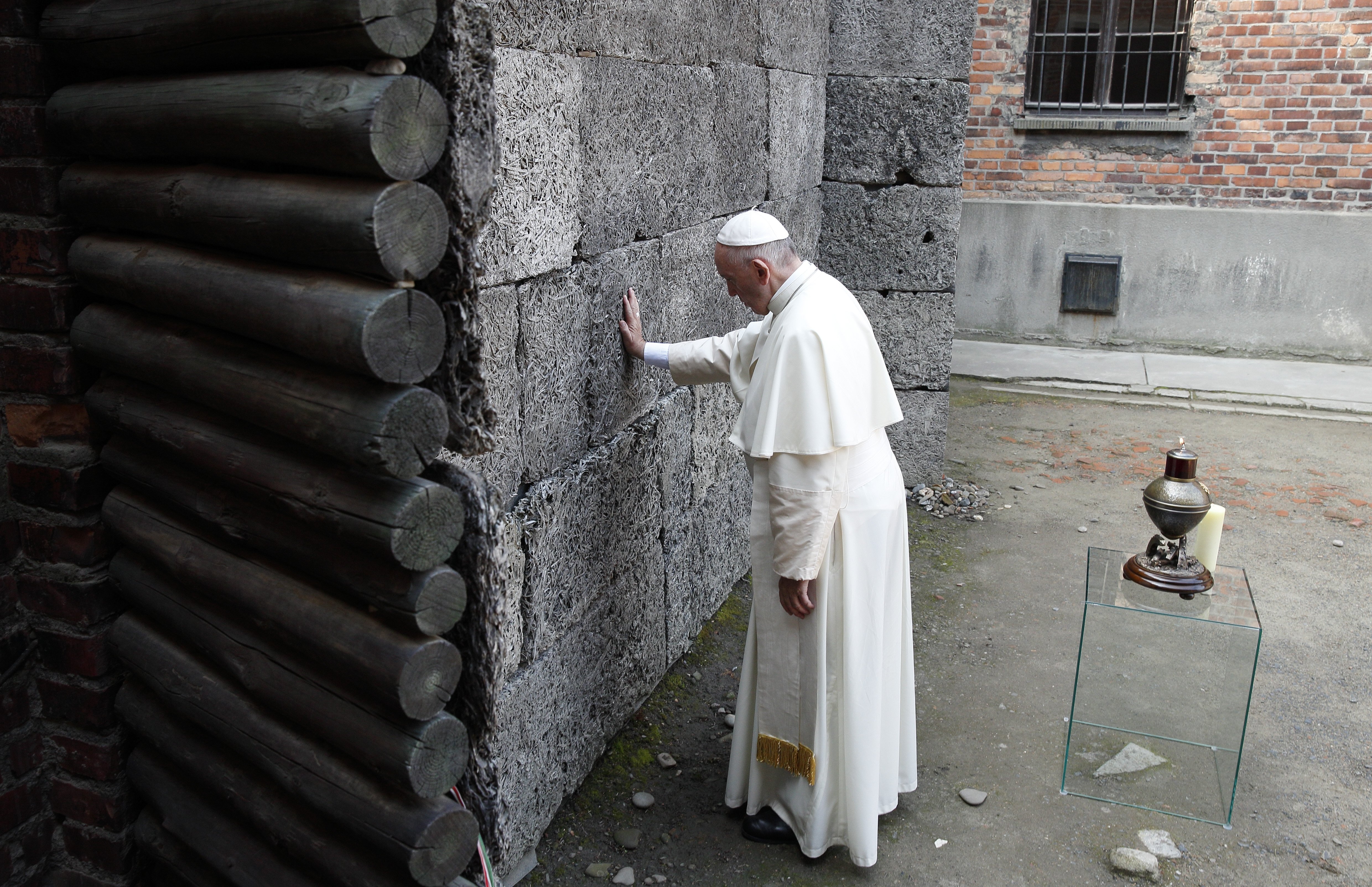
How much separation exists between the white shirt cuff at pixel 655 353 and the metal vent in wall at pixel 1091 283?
7.06 meters

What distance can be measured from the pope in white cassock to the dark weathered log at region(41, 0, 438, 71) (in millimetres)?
1448

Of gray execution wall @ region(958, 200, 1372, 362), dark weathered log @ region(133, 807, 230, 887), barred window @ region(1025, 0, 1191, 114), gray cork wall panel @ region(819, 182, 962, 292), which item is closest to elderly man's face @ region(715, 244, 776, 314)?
dark weathered log @ region(133, 807, 230, 887)

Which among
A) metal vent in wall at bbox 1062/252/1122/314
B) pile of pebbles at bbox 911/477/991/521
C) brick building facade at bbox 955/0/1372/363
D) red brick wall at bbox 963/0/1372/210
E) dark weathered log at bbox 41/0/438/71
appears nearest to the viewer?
dark weathered log at bbox 41/0/438/71

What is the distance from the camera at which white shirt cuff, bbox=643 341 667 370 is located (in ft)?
→ 12.0

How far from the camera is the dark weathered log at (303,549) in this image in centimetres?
212

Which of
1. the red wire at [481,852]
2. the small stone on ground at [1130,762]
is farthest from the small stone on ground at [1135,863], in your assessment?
the red wire at [481,852]

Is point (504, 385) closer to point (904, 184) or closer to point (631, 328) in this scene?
point (631, 328)

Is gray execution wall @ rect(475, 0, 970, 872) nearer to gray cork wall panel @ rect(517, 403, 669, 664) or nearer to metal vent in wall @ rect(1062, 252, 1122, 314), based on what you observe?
gray cork wall panel @ rect(517, 403, 669, 664)

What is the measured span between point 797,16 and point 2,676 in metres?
4.46

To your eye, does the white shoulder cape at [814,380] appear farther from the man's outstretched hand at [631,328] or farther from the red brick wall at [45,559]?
the red brick wall at [45,559]

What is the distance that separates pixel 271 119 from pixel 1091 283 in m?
8.82

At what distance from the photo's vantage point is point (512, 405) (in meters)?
2.98

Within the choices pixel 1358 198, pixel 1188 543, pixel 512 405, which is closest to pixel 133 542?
pixel 512 405

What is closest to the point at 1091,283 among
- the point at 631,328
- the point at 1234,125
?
the point at 1234,125
